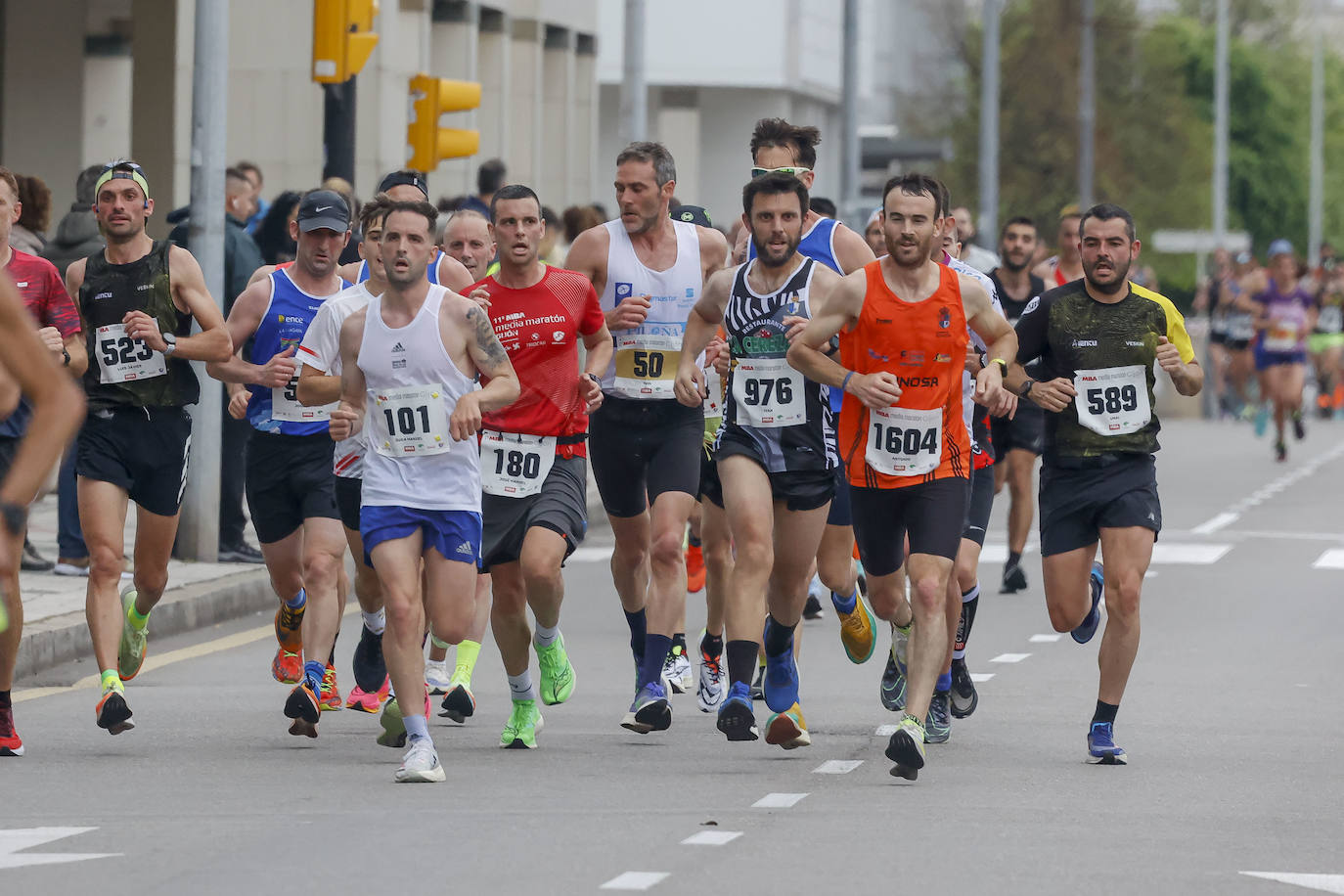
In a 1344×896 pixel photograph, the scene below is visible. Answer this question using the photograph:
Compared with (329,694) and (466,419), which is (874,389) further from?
(329,694)

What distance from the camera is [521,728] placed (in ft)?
33.3

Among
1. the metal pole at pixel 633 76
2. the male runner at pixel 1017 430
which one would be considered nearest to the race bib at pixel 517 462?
the male runner at pixel 1017 430

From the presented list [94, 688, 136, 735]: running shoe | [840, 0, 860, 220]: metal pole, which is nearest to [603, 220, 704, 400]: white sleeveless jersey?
[94, 688, 136, 735]: running shoe

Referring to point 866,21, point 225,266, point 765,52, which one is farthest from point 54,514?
point 866,21

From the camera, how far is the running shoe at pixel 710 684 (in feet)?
36.8

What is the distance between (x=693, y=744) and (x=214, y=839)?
2.61 m

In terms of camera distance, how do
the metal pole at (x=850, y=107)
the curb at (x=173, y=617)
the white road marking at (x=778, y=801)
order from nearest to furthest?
1. the white road marking at (x=778, y=801)
2. the curb at (x=173, y=617)
3. the metal pole at (x=850, y=107)

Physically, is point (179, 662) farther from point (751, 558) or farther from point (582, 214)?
point (582, 214)

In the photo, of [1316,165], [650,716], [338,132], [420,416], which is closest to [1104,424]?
[650,716]

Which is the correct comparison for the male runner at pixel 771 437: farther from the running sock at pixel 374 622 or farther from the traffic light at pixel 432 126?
the traffic light at pixel 432 126

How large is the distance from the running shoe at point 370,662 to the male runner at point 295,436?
5.6 inches

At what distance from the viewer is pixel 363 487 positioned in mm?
9547

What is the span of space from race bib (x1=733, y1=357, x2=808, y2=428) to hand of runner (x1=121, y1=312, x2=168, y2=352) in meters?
2.19

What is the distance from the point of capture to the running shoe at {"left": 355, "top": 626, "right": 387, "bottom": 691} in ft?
35.9
